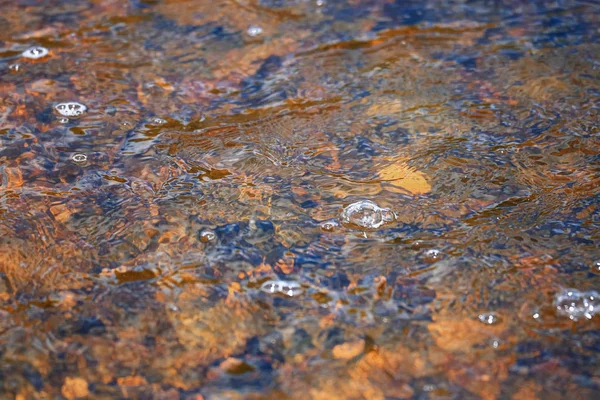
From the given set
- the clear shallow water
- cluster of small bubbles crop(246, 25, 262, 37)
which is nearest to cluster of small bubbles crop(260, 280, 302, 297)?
the clear shallow water

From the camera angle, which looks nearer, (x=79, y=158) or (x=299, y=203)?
(x=299, y=203)

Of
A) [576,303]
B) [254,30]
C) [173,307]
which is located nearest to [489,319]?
[576,303]

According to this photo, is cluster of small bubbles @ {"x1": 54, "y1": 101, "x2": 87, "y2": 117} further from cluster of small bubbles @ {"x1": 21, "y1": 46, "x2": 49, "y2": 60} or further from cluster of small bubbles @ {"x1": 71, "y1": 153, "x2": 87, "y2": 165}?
cluster of small bubbles @ {"x1": 21, "y1": 46, "x2": 49, "y2": 60}

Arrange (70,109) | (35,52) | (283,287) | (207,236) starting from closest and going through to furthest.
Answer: (283,287)
(207,236)
(70,109)
(35,52)

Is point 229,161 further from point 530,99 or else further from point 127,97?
point 530,99

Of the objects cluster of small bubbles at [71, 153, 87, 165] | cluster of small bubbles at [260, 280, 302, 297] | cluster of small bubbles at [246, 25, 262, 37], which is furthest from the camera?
cluster of small bubbles at [246, 25, 262, 37]

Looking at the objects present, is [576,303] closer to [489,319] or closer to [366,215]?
[489,319]

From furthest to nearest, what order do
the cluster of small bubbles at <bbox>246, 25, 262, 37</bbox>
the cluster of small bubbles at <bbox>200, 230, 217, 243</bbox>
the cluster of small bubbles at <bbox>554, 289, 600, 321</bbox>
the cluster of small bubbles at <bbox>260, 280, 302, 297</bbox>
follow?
the cluster of small bubbles at <bbox>246, 25, 262, 37</bbox>
the cluster of small bubbles at <bbox>200, 230, 217, 243</bbox>
the cluster of small bubbles at <bbox>260, 280, 302, 297</bbox>
the cluster of small bubbles at <bbox>554, 289, 600, 321</bbox>
